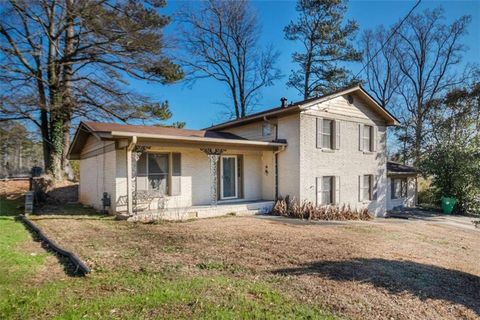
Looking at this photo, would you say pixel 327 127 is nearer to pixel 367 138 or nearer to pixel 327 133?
pixel 327 133

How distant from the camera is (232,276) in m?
4.69

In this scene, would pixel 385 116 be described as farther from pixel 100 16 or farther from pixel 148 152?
pixel 100 16

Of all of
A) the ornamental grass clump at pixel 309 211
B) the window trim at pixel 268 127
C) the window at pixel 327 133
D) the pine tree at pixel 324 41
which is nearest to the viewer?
the ornamental grass clump at pixel 309 211

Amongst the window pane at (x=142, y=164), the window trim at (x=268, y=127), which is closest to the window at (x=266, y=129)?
the window trim at (x=268, y=127)

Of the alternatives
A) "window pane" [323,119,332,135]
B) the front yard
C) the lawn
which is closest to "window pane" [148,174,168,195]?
the front yard

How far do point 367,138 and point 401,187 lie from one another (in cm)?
580

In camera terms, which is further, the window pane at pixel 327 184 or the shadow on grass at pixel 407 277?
the window pane at pixel 327 184

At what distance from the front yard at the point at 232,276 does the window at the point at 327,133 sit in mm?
6325

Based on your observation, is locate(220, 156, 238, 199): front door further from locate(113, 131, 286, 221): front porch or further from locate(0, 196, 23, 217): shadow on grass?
locate(0, 196, 23, 217): shadow on grass

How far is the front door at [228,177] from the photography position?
512 inches

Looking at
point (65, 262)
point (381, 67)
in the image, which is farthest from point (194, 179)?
point (381, 67)

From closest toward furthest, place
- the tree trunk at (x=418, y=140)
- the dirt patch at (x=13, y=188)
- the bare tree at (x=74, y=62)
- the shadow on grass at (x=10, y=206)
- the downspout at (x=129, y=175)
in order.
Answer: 1. the downspout at (x=129, y=175)
2. the shadow on grass at (x=10, y=206)
3. the dirt patch at (x=13, y=188)
4. the bare tree at (x=74, y=62)
5. the tree trunk at (x=418, y=140)

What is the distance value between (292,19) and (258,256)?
23320mm

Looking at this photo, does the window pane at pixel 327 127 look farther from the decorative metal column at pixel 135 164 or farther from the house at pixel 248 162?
the decorative metal column at pixel 135 164
